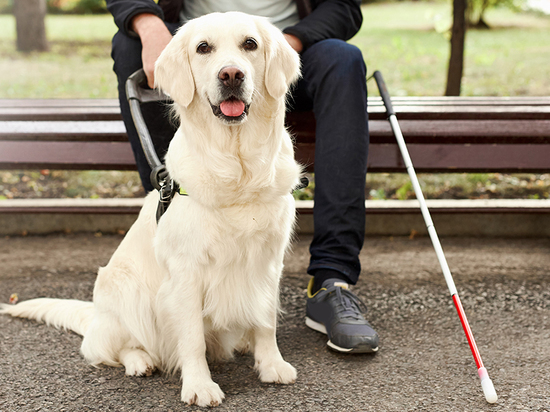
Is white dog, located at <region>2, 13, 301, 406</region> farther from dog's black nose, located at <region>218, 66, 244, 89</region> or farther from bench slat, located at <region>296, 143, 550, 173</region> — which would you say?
bench slat, located at <region>296, 143, 550, 173</region>

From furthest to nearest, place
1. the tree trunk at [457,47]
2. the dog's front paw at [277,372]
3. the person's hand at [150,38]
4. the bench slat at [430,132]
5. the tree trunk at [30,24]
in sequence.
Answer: the tree trunk at [30,24]
the tree trunk at [457,47]
the bench slat at [430,132]
the person's hand at [150,38]
the dog's front paw at [277,372]

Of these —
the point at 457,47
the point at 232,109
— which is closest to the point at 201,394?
the point at 232,109

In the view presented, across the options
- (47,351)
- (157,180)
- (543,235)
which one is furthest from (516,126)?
(47,351)

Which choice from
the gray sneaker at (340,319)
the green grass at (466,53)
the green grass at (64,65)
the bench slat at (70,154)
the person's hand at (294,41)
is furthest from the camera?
the green grass at (64,65)

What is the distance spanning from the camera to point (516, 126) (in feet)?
10.1

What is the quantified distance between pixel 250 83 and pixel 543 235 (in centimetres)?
260

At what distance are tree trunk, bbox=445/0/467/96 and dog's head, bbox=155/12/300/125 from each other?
3.07 m

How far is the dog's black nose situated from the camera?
1.67 metres

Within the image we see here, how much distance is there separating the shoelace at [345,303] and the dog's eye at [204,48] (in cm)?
106

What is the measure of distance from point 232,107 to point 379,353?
1105 mm

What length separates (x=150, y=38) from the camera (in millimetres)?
2266

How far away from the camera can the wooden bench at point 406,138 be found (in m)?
3.07

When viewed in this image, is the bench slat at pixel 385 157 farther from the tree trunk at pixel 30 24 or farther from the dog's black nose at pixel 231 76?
the tree trunk at pixel 30 24

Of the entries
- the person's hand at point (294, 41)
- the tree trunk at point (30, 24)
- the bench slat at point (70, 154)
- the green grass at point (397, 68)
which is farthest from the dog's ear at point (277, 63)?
the tree trunk at point (30, 24)
